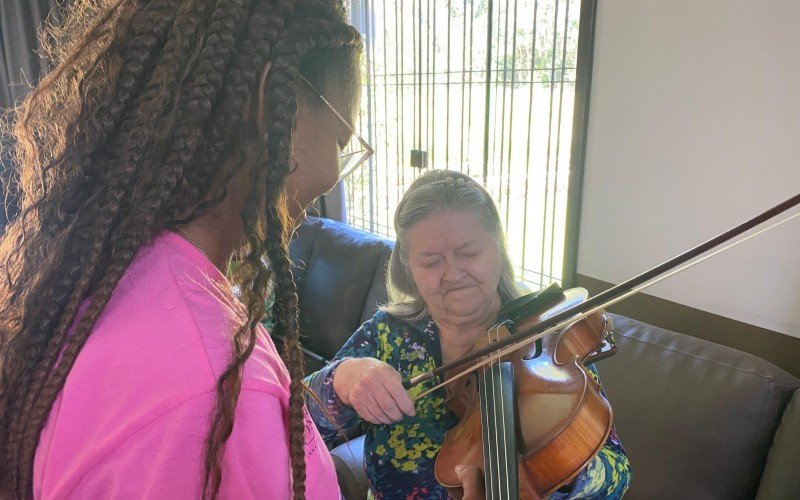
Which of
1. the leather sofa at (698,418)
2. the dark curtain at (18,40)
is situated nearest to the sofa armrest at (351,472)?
the leather sofa at (698,418)

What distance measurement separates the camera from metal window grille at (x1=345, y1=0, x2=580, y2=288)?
193 centimetres

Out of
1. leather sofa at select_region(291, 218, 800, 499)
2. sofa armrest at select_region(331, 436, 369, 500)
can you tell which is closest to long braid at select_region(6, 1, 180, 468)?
sofa armrest at select_region(331, 436, 369, 500)

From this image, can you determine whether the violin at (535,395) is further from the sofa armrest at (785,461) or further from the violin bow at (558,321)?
the sofa armrest at (785,461)

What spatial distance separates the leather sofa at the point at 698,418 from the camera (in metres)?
1.20

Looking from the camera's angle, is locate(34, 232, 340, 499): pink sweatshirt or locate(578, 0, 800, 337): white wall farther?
locate(578, 0, 800, 337): white wall

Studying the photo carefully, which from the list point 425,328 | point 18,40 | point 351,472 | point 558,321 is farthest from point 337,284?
point 18,40

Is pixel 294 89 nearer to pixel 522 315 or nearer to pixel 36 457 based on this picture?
pixel 36 457

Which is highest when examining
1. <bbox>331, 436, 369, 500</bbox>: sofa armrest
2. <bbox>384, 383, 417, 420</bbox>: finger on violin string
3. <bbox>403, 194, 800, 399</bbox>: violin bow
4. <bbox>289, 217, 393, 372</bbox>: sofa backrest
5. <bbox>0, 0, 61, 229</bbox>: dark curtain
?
<bbox>0, 0, 61, 229</bbox>: dark curtain

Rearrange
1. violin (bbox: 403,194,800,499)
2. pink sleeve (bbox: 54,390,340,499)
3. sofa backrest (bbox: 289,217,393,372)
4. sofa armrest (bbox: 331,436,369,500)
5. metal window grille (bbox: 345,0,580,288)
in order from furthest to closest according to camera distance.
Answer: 1. sofa backrest (bbox: 289,217,393,372)
2. metal window grille (bbox: 345,0,580,288)
3. sofa armrest (bbox: 331,436,369,500)
4. violin (bbox: 403,194,800,499)
5. pink sleeve (bbox: 54,390,340,499)

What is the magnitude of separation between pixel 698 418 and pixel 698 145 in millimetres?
677

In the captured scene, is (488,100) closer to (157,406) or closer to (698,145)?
(698,145)

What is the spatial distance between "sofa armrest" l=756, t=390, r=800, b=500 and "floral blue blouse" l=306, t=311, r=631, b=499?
366mm

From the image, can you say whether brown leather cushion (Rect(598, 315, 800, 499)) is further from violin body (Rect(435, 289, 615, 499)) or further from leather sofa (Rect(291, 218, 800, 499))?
violin body (Rect(435, 289, 615, 499))

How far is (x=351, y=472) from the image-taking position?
1.69m
